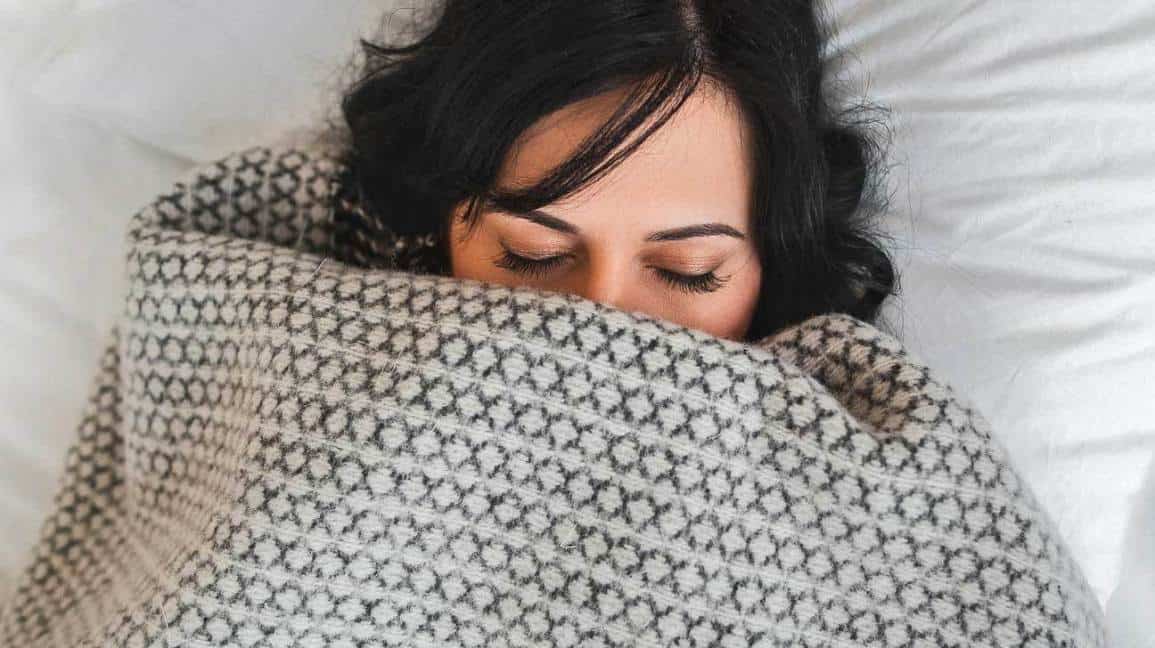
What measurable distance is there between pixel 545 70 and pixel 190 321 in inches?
16.1

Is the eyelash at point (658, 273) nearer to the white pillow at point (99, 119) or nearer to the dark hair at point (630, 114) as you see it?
the dark hair at point (630, 114)

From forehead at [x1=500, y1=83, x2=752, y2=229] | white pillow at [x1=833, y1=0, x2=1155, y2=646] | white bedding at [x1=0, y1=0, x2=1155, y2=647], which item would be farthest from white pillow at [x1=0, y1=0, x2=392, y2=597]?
white pillow at [x1=833, y1=0, x2=1155, y2=646]

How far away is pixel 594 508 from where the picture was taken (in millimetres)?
740

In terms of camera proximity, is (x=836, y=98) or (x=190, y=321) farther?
(x=836, y=98)

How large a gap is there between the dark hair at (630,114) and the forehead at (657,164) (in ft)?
0.04

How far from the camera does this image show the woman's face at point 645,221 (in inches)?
31.6

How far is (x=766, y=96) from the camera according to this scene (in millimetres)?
860

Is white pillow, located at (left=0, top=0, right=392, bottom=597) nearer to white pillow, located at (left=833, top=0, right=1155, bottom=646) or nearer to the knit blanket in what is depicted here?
the knit blanket

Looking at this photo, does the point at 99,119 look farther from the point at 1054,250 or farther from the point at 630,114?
the point at 1054,250

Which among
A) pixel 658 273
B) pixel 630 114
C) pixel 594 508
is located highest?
pixel 630 114

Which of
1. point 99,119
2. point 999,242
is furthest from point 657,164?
point 99,119

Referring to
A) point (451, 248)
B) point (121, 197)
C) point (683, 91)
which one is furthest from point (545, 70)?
point (121, 197)

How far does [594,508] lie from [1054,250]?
0.58 m

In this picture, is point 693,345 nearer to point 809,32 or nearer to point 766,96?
point 766,96
